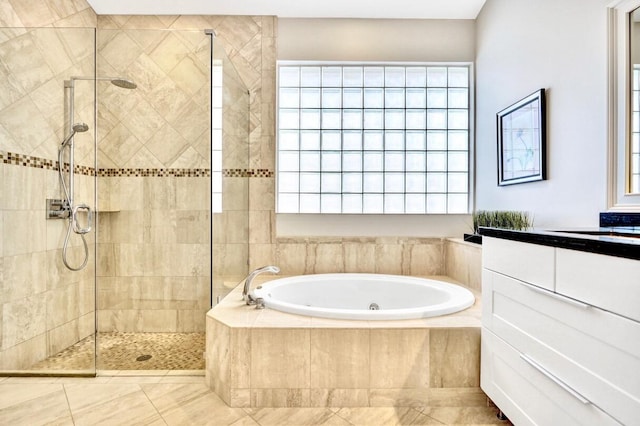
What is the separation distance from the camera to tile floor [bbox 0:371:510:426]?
1569mm

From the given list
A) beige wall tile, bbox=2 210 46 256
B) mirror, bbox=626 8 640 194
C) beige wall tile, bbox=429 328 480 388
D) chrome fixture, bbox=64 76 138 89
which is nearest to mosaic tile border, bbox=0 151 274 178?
beige wall tile, bbox=2 210 46 256

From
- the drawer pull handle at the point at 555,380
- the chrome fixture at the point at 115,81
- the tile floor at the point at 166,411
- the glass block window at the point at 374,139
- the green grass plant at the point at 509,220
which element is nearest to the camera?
the drawer pull handle at the point at 555,380

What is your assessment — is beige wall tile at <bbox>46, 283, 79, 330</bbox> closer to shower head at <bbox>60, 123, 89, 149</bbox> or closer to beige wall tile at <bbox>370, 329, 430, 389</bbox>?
shower head at <bbox>60, 123, 89, 149</bbox>

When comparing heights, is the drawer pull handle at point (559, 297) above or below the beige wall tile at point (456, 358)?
above

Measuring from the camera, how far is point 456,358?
1668 millimetres

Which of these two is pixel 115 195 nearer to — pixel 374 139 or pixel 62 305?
pixel 62 305

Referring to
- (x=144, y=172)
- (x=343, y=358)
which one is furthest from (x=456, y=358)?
(x=144, y=172)

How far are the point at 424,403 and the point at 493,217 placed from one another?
126 centimetres

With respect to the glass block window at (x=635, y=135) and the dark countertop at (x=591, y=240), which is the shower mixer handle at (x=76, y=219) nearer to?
the dark countertop at (x=591, y=240)

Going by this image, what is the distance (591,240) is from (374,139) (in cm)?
216

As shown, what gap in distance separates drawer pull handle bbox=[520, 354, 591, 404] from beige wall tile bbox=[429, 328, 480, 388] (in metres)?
0.39

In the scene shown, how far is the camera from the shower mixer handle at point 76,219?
2238mm

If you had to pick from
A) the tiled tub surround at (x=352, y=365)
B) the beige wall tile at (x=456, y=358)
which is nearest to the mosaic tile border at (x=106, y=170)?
the tiled tub surround at (x=352, y=365)

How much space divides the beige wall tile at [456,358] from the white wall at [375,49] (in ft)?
4.32
